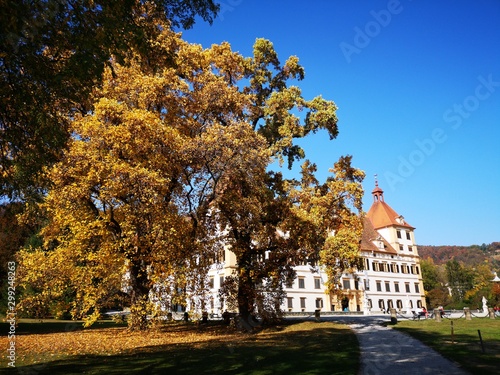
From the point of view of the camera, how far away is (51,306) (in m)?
18.3

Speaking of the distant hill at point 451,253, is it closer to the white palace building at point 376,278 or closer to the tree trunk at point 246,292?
the white palace building at point 376,278

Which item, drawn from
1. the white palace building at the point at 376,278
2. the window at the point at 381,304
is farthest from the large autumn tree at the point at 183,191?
the window at the point at 381,304

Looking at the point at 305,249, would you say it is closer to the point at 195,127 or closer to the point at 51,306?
the point at 195,127

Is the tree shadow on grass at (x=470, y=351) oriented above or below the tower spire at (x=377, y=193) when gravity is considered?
below

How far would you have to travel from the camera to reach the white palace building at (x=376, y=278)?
53.4m

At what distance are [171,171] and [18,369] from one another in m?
11.2

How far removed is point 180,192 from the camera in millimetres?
21203

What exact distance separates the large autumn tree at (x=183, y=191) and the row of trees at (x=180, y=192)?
0.23 feet

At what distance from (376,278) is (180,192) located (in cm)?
5064

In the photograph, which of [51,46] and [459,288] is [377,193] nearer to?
[459,288]

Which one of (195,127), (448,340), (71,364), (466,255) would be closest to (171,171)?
(195,127)

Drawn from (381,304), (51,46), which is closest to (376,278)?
(381,304)

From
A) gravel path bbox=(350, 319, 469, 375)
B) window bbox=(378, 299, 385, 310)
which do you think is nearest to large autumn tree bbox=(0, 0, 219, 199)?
gravel path bbox=(350, 319, 469, 375)

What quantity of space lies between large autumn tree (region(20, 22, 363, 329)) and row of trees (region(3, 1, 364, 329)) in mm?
71
